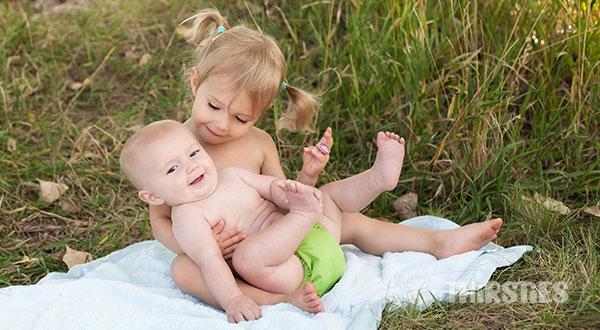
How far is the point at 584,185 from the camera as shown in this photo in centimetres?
324

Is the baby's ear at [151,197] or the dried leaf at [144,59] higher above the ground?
the baby's ear at [151,197]

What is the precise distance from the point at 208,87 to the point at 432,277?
92 centimetres

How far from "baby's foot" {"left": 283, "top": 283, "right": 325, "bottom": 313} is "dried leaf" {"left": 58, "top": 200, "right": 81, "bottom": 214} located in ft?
4.13

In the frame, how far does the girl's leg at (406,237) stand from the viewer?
2.93 m

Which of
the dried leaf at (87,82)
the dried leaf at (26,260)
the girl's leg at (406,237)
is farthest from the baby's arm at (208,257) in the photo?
the dried leaf at (87,82)

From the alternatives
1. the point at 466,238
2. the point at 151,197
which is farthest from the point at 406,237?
the point at 151,197

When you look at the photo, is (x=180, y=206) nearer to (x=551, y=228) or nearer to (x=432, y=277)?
(x=432, y=277)

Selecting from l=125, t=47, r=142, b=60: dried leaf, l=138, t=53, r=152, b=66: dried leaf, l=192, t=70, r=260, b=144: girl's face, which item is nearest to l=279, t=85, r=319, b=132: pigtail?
l=192, t=70, r=260, b=144: girl's face

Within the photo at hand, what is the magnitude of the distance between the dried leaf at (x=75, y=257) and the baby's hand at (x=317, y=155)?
873mm

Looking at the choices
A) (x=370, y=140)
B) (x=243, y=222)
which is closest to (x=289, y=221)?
(x=243, y=222)

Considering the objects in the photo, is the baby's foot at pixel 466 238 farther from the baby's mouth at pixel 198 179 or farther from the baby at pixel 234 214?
the baby's mouth at pixel 198 179

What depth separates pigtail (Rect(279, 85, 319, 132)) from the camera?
120 inches

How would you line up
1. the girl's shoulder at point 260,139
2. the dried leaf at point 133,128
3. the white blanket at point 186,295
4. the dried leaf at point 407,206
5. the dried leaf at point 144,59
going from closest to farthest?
the white blanket at point 186,295 < the girl's shoulder at point 260,139 < the dried leaf at point 407,206 < the dried leaf at point 133,128 < the dried leaf at point 144,59

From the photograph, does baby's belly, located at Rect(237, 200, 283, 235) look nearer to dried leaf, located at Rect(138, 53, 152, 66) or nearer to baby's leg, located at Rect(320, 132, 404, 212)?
baby's leg, located at Rect(320, 132, 404, 212)
